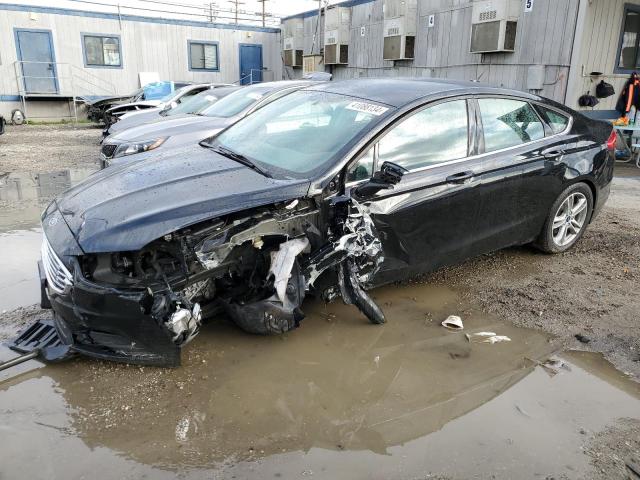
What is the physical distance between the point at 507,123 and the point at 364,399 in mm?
2659

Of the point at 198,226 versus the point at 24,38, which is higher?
the point at 24,38

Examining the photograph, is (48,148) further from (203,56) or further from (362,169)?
(203,56)

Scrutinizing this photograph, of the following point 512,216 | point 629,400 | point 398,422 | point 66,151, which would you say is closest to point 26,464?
point 398,422

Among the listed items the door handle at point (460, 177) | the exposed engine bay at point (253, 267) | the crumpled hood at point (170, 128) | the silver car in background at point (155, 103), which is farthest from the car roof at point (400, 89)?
the silver car in background at point (155, 103)

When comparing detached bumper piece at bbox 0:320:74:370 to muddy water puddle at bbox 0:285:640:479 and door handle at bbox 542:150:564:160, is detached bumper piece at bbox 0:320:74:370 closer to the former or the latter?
muddy water puddle at bbox 0:285:640:479

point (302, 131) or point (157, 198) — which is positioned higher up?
point (302, 131)

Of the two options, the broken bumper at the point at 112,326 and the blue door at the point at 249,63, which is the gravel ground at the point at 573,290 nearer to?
the broken bumper at the point at 112,326

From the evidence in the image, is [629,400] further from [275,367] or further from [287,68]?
[287,68]

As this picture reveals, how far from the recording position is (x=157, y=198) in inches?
120

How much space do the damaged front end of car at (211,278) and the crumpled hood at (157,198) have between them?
9cm

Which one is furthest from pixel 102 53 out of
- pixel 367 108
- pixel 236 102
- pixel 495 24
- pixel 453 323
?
pixel 453 323

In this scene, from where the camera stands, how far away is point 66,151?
11.7m

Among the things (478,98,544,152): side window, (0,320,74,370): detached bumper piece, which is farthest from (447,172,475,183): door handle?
(0,320,74,370): detached bumper piece

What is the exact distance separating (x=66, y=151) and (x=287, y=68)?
1322 centimetres
